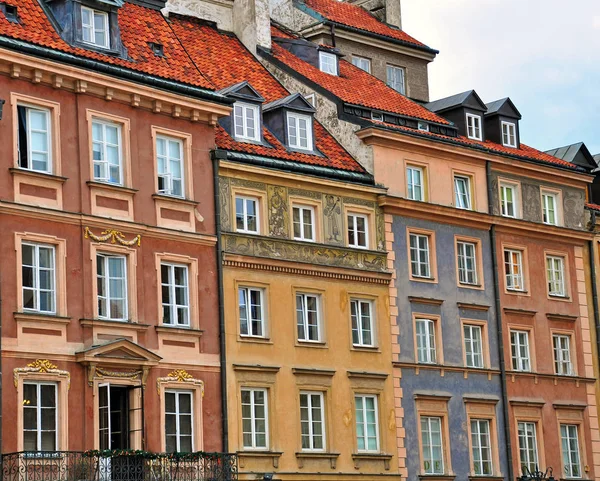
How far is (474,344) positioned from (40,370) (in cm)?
1862

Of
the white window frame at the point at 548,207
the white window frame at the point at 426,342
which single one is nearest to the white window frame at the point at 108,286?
the white window frame at the point at 426,342

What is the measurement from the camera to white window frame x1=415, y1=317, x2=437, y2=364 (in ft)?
166

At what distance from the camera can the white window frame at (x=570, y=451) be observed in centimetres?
5441

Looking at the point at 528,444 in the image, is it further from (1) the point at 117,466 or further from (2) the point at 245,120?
(1) the point at 117,466

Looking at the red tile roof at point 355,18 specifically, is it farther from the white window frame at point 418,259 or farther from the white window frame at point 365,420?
the white window frame at point 365,420

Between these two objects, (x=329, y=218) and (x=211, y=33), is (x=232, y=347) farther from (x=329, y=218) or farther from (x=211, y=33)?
(x=211, y=33)

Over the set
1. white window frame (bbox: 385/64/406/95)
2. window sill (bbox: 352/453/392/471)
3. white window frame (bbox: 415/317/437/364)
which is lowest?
window sill (bbox: 352/453/392/471)

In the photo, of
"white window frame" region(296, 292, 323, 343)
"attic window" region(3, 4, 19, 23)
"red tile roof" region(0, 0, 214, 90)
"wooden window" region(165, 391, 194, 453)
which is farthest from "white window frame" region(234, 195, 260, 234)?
"attic window" region(3, 4, 19, 23)

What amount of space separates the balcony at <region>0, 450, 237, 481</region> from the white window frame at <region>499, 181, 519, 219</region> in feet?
56.0

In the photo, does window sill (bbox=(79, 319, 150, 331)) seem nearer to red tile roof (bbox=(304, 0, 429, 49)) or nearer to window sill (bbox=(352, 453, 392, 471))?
window sill (bbox=(352, 453, 392, 471))

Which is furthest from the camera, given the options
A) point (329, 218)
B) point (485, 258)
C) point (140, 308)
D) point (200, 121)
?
point (485, 258)

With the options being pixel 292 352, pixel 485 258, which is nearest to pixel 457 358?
pixel 485 258

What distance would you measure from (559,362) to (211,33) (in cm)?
1735

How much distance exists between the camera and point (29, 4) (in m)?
42.9
